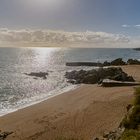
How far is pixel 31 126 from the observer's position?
76.0 ft

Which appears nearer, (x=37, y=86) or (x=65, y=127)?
(x=65, y=127)

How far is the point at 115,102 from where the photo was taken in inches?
1088

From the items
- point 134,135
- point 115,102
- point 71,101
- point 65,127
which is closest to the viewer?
point 134,135

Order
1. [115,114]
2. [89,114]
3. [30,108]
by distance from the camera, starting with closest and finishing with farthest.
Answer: [115,114] → [89,114] → [30,108]

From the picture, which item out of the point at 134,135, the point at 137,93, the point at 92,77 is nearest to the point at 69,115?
the point at 137,93

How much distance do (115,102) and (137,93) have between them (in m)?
10.6

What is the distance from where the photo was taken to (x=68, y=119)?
24.1 m

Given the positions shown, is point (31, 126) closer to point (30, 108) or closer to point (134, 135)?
point (30, 108)

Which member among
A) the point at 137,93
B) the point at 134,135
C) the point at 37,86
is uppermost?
the point at 137,93

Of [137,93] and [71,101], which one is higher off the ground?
[137,93]

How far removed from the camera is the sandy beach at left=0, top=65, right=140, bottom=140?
2058cm

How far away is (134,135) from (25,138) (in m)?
10.3

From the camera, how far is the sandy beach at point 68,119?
20.6 metres

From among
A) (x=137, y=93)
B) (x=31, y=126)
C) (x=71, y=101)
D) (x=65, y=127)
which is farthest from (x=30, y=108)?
(x=137, y=93)
